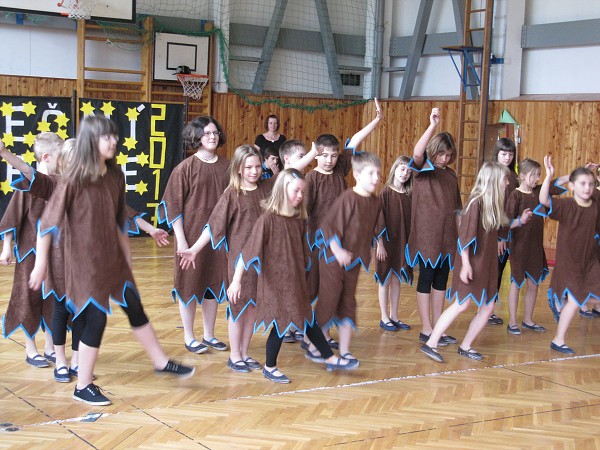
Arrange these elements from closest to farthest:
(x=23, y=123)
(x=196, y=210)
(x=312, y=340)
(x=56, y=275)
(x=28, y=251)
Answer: (x=56, y=275), (x=28, y=251), (x=312, y=340), (x=196, y=210), (x=23, y=123)

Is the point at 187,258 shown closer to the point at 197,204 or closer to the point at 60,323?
the point at 197,204

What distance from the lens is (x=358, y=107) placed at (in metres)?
12.3

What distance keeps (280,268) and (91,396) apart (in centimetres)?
111

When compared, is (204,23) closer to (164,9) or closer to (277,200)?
(164,9)

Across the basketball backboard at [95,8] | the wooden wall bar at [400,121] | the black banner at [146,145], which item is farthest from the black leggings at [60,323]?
the wooden wall bar at [400,121]

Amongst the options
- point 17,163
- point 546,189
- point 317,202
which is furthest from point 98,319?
point 546,189

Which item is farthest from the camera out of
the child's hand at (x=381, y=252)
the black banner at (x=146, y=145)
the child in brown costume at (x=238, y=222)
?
the black banner at (x=146, y=145)

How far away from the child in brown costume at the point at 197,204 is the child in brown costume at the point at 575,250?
200 cm

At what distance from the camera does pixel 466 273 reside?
468 cm

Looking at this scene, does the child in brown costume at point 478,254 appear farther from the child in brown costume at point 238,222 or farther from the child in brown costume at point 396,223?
the child in brown costume at point 238,222

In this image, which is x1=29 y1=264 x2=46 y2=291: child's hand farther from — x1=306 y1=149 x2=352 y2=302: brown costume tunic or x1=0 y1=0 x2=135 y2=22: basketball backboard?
x1=0 y1=0 x2=135 y2=22: basketball backboard

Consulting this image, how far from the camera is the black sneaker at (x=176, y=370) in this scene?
394 centimetres

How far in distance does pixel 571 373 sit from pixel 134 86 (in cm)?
747

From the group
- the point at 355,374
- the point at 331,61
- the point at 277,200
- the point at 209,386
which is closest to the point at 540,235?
the point at 355,374
